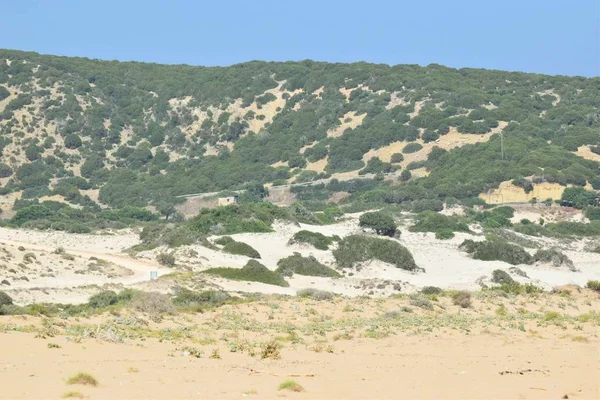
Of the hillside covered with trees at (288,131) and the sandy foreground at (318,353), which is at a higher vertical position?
the hillside covered with trees at (288,131)

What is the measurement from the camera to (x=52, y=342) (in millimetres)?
21281

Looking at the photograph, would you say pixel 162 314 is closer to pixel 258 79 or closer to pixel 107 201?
pixel 107 201

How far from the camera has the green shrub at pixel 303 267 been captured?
45.8 meters

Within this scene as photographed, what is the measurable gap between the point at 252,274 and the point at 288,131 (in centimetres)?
7539

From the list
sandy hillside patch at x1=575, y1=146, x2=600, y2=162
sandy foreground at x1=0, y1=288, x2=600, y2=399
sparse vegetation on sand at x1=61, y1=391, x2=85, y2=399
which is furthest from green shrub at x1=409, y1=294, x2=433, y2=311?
sandy hillside patch at x1=575, y1=146, x2=600, y2=162

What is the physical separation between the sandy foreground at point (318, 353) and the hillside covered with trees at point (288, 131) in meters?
51.0

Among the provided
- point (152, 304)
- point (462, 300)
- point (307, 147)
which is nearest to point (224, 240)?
point (462, 300)

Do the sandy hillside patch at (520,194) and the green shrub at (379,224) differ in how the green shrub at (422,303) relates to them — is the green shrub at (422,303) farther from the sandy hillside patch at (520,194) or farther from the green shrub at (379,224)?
the sandy hillside patch at (520,194)

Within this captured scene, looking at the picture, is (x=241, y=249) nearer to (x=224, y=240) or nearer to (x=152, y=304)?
(x=224, y=240)

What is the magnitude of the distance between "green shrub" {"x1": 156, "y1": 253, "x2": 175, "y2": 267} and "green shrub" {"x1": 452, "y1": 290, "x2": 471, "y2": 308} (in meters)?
17.4

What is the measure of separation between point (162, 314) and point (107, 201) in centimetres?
7449

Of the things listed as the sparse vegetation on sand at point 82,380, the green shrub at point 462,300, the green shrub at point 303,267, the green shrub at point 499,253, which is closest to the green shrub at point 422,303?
the green shrub at point 462,300

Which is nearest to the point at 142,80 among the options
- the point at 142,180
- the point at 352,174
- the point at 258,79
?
the point at 258,79

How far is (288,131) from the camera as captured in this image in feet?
385
